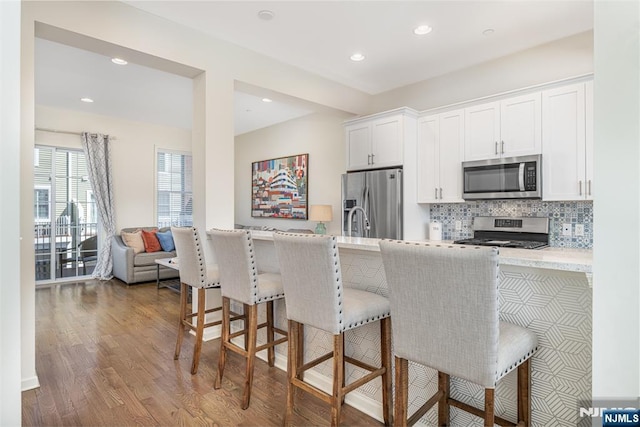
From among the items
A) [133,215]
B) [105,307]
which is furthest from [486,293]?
[133,215]

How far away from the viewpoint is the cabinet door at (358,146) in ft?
14.6

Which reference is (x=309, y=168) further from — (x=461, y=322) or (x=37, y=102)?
(x=461, y=322)

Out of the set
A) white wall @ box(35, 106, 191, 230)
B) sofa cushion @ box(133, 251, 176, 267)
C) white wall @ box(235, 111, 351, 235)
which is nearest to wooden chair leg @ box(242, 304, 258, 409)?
white wall @ box(235, 111, 351, 235)

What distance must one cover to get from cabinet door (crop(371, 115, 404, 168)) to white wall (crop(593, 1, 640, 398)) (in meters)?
3.39

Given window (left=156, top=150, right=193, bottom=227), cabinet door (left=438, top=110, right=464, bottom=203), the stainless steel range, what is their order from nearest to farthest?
the stainless steel range < cabinet door (left=438, top=110, right=464, bottom=203) < window (left=156, top=150, right=193, bottom=227)

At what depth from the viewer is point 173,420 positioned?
2088mm

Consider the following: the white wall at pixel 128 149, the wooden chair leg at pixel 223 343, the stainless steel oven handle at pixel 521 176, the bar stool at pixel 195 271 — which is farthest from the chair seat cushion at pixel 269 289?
the white wall at pixel 128 149

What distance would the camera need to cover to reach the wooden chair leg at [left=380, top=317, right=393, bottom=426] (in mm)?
1993

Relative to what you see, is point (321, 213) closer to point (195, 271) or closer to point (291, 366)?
point (195, 271)

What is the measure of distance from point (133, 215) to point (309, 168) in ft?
11.3

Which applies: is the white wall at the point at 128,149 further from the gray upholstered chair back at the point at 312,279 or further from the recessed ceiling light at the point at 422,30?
the gray upholstered chair back at the point at 312,279

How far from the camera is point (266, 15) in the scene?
3.06m

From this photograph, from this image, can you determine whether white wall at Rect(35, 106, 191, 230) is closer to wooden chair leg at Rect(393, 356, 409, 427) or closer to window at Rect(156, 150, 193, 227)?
window at Rect(156, 150, 193, 227)

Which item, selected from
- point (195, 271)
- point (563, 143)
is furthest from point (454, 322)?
point (563, 143)
